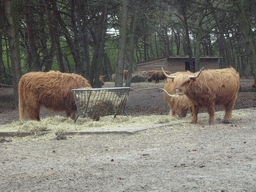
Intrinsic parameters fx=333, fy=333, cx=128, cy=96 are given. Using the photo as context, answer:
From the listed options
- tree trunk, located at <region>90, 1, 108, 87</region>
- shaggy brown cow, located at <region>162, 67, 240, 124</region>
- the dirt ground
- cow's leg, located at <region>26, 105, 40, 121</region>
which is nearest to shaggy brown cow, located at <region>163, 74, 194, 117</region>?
shaggy brown cow, located at <region>162, 67, 240, 124</region>

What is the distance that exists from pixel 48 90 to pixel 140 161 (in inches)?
155

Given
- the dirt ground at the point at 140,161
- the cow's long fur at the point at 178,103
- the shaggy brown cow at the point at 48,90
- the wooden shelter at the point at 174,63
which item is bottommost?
the dirt ground at the point at 140,161

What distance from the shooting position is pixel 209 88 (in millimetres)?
6902

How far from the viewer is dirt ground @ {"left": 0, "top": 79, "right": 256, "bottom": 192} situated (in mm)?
3219

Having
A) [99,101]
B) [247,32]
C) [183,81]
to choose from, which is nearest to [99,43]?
[247,32]

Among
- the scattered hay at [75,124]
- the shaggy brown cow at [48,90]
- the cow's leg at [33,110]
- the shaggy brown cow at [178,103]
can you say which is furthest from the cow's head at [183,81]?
the cow's leg at [33,110]

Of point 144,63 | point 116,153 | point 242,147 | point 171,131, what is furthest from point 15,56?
point 144,63

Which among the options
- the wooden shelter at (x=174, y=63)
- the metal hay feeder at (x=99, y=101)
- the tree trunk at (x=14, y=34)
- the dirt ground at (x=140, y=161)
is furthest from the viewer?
the wooden shelter at (x=174, y=63)

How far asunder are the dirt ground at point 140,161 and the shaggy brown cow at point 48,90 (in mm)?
1758

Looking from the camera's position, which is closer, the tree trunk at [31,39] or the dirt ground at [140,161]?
the dirt ground at [140,161]

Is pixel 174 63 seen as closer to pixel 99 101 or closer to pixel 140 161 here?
pixel 99 101

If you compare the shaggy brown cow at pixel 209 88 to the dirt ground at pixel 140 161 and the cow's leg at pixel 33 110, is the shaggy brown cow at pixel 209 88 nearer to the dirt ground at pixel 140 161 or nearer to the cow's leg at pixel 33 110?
the dirt ground at pixel 140 161

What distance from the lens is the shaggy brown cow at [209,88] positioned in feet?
22.6

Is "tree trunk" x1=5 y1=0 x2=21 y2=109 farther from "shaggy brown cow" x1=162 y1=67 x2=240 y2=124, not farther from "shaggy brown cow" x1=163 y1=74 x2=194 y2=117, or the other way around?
"shaggy brown cow" x1=162 y1=67 x2=240 y2=124
